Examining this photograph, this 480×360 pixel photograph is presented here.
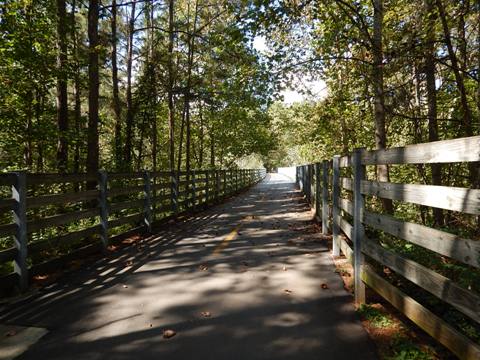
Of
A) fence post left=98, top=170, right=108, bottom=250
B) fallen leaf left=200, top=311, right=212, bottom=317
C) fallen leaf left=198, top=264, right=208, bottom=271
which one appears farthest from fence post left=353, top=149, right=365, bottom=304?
fence post left=98, top=170, right=108, bottom=250

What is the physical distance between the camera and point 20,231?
5.27m

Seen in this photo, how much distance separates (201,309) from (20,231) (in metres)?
2.79

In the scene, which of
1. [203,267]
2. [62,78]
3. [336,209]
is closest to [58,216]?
[203,267]

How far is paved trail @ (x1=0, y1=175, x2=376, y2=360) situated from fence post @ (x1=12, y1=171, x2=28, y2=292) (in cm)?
40

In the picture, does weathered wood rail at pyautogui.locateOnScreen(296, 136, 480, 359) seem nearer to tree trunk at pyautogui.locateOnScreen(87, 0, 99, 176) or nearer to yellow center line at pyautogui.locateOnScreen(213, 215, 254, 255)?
yellow center line at pyautogui.locateOnScreen(213, 215, 254, 255)

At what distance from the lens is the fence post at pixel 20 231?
17.2 feet

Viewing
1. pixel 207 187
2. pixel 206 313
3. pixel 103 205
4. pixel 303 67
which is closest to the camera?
pixel 206 313

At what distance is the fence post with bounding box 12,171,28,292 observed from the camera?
5234 mm

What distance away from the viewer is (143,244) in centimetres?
852

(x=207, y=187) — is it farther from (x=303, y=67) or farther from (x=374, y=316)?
(x=374, y=316)

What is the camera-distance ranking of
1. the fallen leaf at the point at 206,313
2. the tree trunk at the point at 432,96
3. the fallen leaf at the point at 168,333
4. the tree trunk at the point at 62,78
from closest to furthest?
the fallen leaf at the point at 168,333 → the fallen leaf at the point at 206,313 → the tree trunk at the point at 432,96 → the tree trunk at the point at 62,78

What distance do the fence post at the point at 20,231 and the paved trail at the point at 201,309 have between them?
398 millimetres

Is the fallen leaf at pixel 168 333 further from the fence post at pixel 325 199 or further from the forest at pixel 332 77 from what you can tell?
the fence post at pixel 325 199

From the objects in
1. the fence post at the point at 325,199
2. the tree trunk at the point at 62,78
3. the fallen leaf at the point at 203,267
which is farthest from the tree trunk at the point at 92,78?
the fence post at the point at 325,199
